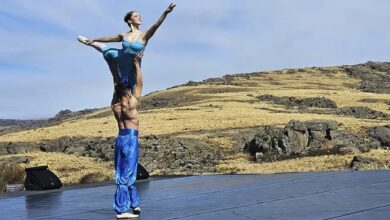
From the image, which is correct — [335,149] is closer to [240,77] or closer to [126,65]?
[126,65]

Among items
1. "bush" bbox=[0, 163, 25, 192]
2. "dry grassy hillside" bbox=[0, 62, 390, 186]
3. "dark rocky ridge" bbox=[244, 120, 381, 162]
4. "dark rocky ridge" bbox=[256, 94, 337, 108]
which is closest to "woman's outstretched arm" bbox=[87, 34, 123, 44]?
"bush" bbox=[0, 163, 25, 192]

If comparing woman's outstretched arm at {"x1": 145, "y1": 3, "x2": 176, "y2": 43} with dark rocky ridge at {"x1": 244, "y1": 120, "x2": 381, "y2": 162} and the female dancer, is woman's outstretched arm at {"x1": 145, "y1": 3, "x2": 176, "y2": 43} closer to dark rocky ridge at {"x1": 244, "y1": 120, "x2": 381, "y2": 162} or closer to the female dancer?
the female dancer

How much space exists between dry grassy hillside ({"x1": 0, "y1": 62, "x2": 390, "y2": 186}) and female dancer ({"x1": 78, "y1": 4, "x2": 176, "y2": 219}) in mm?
12923

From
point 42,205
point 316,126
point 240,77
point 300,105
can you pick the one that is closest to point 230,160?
point 316,126

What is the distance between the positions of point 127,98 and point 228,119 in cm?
6055

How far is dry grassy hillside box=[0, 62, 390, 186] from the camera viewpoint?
33000mm

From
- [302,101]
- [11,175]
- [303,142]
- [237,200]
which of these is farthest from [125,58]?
[302,101]

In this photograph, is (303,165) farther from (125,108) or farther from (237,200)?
(125,108)

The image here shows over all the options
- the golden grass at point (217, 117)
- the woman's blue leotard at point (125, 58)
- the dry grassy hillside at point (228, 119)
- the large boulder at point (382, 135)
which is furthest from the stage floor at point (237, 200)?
the golden grass at point (217, 117)

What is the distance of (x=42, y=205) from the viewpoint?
11148 millimetres

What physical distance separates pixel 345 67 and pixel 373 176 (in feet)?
484

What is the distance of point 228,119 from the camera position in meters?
69.1

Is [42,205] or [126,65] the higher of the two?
[126,65]

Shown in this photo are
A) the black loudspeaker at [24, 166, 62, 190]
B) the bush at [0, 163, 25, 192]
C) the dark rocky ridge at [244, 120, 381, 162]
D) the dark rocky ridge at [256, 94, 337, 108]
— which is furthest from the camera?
the dark rocky ridge at [256, 94, 337, 108]
